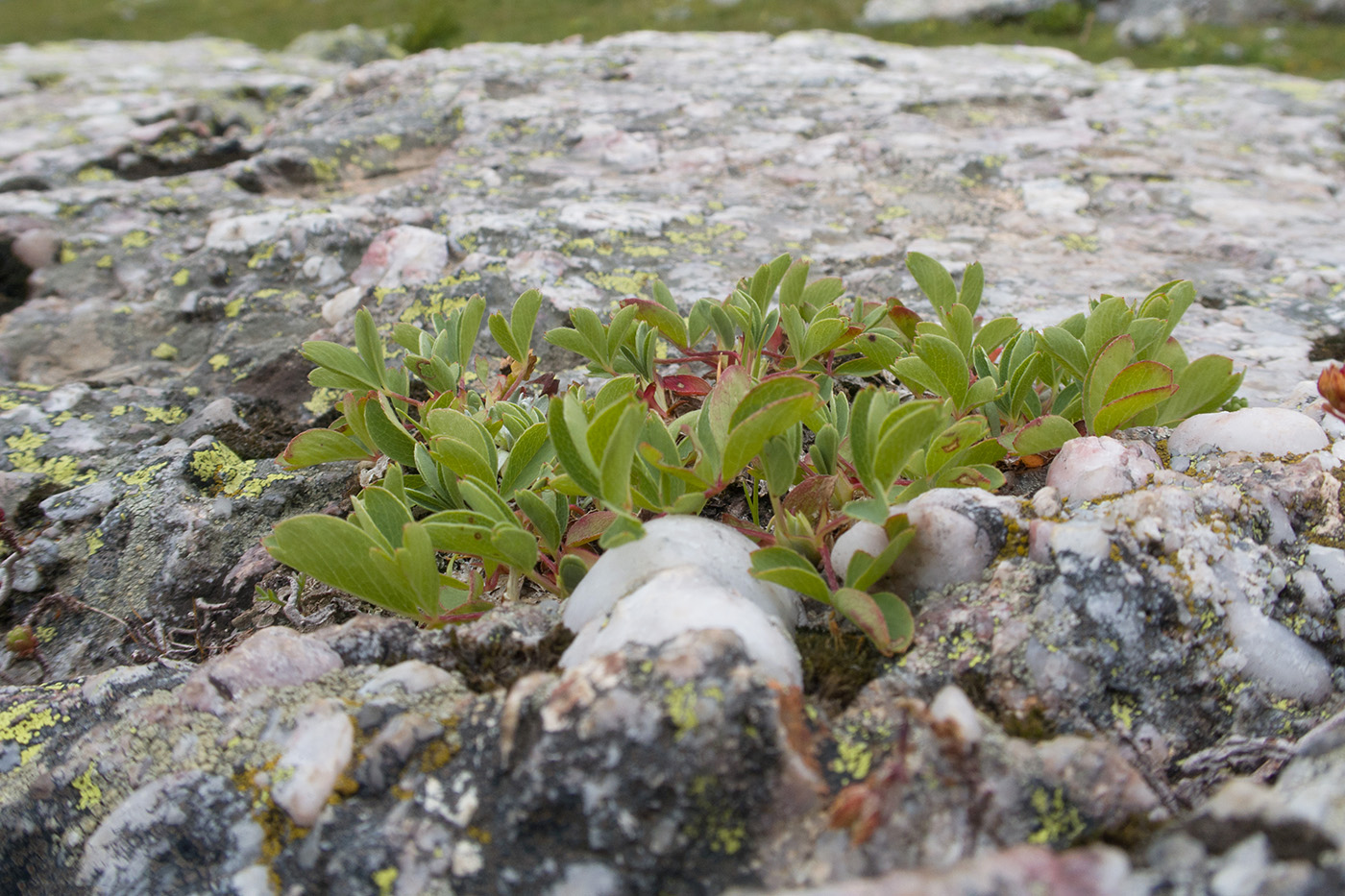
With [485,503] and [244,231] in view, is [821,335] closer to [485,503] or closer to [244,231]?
[485,503]

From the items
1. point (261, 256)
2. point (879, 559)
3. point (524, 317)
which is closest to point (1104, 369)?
point (879, 559)

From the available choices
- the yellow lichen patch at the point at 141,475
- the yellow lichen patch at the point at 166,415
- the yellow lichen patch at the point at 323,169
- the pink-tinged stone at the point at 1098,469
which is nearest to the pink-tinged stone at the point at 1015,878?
the pink-tinged stone at the point at 1098,469

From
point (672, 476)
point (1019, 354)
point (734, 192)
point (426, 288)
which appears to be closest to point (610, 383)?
point (672, 476)

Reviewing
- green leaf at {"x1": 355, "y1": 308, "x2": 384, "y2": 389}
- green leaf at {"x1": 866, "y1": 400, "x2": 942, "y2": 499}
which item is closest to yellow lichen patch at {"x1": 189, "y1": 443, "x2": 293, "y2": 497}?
green leaf at {"x1": 355, "y1": 308, "x2": 384, "y2": 389}

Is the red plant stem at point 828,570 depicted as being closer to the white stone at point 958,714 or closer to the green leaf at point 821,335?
the white stone at point 958,714

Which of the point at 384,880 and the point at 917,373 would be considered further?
the point at 917,373

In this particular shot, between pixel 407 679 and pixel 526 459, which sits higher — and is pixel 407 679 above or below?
below

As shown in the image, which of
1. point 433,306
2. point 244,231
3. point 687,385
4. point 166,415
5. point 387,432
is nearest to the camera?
point 387,432
